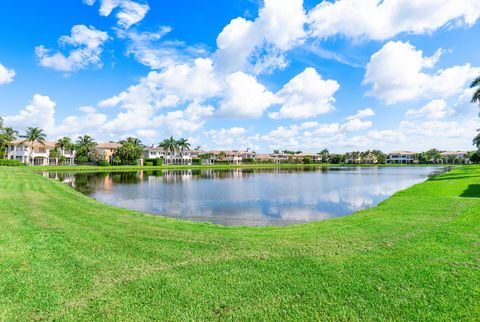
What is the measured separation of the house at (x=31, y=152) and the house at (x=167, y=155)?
34908mm

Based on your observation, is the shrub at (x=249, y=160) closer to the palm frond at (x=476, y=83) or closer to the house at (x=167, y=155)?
the house at (x=167, y=155)

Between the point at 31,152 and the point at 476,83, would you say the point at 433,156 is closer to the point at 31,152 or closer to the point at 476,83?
the point at 476,83

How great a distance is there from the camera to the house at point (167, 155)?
123 meters

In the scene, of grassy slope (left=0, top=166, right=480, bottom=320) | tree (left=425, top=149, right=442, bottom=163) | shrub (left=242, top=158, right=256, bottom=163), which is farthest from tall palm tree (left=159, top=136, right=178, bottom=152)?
tree (left=425, top=149, right=442, bottom=163)

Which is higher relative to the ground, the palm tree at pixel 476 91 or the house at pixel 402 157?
the palm tree at pixel 476 91

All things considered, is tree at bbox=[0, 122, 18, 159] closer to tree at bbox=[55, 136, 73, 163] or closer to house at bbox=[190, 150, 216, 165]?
tree at bbox=[55, 136, 73, 163]

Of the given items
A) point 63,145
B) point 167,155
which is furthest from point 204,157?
point 63,145

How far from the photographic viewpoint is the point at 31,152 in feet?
271

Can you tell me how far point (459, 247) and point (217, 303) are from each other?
7.11 metres

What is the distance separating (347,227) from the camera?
10633 mm

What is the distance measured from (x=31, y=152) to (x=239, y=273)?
3886 inches

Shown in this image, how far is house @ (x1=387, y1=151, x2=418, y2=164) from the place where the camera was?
541 feet

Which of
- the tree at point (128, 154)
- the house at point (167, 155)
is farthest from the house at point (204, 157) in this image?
the tree at point (128, 154)

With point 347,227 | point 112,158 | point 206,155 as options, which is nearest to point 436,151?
point 206,155
